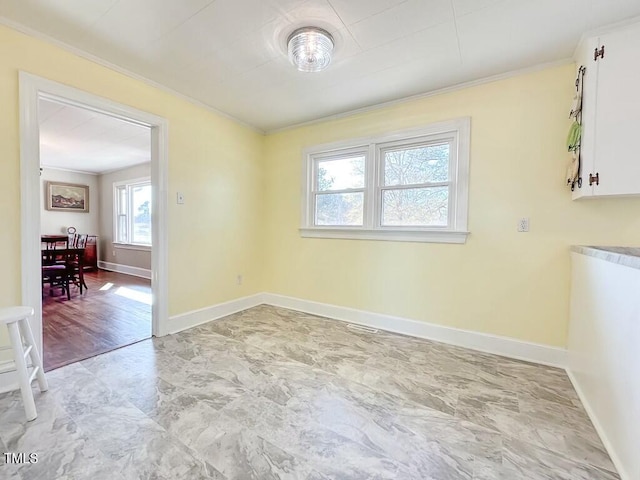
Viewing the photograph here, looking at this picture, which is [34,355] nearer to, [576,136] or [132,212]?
[576,136]

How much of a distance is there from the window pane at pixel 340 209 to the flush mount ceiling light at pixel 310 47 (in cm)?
149

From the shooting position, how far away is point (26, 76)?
74.5 inches

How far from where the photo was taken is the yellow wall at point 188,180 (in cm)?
186

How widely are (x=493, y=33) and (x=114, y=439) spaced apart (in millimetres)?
3244

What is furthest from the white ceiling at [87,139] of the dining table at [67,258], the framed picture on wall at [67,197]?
the dining table at [67,258]

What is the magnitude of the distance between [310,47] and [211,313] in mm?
2764

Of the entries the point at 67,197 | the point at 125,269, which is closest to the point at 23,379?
the point at 125,269

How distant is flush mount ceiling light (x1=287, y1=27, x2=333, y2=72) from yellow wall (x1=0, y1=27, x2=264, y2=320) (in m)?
1.46

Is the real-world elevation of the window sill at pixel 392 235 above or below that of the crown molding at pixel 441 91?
below

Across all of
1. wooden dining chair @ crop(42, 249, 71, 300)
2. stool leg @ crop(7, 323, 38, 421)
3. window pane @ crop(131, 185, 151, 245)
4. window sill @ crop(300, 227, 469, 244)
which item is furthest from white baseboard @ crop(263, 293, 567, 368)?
window pane @ crop(131, 185, 151, 245)

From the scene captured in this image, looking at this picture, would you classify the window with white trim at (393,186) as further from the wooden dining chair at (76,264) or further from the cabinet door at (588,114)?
the wooden dining chair at (76,264)

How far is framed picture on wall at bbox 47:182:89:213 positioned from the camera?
6168 mm

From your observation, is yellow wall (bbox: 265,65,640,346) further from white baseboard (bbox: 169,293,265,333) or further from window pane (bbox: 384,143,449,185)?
white baseboard (bbox: 169,293,265,333)

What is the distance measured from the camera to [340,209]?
3.40 meters
